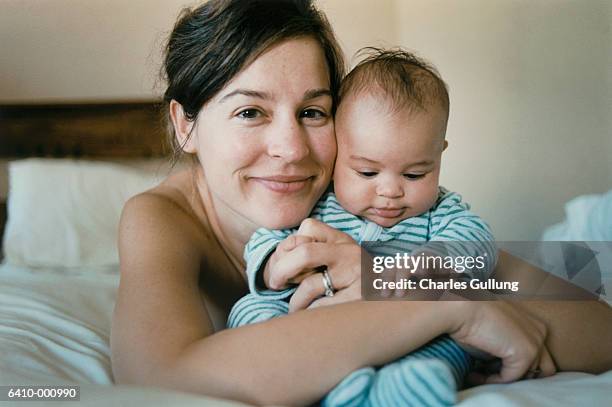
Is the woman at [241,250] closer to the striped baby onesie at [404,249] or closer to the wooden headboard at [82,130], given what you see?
the striped baby onesie at [404,249]

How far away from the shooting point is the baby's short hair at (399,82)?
0.71m

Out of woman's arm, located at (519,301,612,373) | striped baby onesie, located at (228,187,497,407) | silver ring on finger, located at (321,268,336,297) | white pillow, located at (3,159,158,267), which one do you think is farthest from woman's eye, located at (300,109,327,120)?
white pillow, located at (3,159,158,267)

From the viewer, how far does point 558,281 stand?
0.81m

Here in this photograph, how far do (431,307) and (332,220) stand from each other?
215 mm

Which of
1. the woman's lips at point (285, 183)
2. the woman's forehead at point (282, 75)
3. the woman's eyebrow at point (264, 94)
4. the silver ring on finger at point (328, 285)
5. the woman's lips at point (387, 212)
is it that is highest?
the woman's forehead at point (282, 75)

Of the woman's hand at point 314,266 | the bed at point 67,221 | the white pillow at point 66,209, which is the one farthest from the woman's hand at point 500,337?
the white pillow at point 66,209

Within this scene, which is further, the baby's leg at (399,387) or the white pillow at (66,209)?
the white pillow at (66,209)

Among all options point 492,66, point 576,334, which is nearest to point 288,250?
point 576,334

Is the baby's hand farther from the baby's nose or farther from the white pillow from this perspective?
the white pillow

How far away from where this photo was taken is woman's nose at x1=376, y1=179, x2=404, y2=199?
0.71 meters

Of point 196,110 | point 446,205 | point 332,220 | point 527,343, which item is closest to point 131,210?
point 196,110

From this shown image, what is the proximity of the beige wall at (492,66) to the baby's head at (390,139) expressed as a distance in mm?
148

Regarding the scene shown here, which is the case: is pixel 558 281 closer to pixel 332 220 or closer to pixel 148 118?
pixel 332 220

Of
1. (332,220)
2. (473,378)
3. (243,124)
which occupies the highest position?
(243,124)
